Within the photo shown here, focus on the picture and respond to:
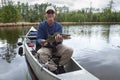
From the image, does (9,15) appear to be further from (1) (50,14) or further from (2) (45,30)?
(1) (50,14)

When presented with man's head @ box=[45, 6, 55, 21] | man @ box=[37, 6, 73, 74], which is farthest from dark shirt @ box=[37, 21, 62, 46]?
man's head @ box=[45, 6, 55, 21]

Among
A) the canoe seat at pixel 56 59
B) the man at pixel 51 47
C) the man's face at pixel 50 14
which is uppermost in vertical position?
the man's face at pixel 50 14

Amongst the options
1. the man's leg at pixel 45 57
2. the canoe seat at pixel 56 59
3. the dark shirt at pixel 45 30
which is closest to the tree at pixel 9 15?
the dark shirt at pixel 45 30

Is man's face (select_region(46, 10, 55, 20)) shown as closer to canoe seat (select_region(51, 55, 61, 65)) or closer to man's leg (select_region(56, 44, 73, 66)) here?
man's leg (select_region(56, 44, 73, 66))

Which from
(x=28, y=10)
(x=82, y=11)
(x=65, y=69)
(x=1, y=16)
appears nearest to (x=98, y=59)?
(x=65, y=69)

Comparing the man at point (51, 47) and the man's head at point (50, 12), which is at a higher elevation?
the man's head at point (50, 12)

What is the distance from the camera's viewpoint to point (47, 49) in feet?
23.5

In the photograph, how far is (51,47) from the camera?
7.30 m

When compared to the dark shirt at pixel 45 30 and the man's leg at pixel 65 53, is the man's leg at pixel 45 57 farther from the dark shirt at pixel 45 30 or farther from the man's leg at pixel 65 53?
the dark shirt at pixel 45 30

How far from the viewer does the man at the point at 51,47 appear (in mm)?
6855

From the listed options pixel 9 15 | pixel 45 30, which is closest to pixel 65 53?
pixel 45 30

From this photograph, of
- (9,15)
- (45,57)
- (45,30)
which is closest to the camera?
(45,57)

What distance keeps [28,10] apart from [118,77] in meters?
80.9

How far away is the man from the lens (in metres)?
6.86
